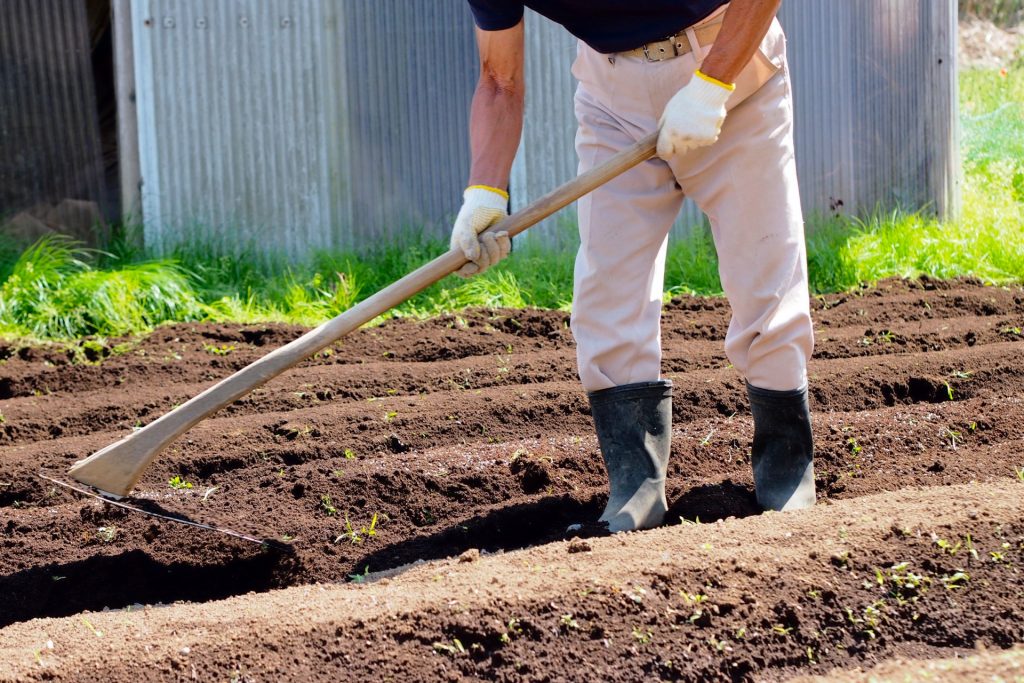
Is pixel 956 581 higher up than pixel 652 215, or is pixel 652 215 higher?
pixel 652 215

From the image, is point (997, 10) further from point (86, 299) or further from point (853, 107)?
point (86, 299)

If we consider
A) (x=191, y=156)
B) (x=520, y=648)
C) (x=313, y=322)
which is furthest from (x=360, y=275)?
(x=520, y=648)

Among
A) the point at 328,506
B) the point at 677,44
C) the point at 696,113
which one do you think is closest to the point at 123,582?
the point at 328,506

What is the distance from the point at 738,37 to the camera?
297 centimetres

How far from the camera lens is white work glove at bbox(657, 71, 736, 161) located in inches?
117

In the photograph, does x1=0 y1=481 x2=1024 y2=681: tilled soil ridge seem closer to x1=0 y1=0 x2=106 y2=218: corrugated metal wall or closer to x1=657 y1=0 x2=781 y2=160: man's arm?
x1=657 y1=0 x2=781 y2=160: man's arm

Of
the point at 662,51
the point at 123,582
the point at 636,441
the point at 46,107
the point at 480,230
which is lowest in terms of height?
the point at 123,582

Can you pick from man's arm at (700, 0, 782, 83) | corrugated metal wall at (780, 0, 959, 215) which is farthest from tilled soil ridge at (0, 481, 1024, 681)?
corrugated metal wall at (780, 0, 959, 215)

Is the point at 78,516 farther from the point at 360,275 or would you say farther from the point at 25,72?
the point at 25,72

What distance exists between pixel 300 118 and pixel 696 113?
4.72 m

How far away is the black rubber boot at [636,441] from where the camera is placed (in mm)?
3332

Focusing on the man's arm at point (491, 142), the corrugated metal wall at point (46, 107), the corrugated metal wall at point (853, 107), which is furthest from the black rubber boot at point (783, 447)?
the corrugated metal wall at point (46, 107)

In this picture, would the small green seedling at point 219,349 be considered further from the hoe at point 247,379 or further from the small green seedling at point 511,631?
the small green seedling at point 511,631

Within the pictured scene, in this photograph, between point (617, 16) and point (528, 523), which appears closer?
point (617, 16)
